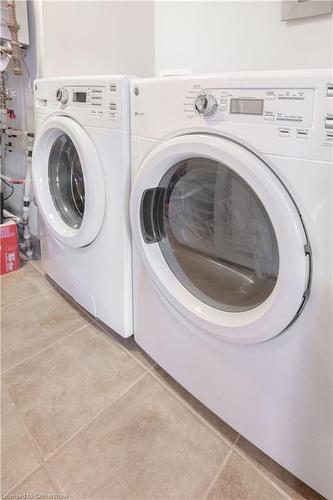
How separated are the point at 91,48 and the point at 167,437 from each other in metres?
1.70

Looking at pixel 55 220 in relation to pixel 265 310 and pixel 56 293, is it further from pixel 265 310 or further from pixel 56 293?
pixel 265 310

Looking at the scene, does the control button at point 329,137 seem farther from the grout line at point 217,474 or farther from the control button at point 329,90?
the grout line at point 217,474

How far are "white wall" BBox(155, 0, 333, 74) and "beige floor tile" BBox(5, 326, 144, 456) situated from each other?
4.26 ft

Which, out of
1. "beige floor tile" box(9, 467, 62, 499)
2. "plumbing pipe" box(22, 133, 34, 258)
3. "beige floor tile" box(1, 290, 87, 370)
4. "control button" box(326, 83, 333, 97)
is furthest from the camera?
"plumbing pipe" box(22, 133, 34, 258)

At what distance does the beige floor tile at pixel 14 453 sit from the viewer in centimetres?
83

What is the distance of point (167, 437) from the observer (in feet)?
3.06

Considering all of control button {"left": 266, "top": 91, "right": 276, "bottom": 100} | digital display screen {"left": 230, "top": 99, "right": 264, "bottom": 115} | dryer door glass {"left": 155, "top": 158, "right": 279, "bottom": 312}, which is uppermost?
control button {"left": 266, "top": 91, "right": 276, "bottom": 100}

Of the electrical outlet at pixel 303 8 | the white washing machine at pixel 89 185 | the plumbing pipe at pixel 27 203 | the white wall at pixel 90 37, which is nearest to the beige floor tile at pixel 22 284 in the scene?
the plumbing pipe at pixel 27 203

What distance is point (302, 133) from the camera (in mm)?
572

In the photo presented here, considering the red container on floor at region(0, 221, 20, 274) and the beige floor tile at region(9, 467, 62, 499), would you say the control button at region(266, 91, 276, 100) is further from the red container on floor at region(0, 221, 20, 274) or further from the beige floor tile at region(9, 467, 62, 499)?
the red container on floor at region(0, 221, 20, 274)

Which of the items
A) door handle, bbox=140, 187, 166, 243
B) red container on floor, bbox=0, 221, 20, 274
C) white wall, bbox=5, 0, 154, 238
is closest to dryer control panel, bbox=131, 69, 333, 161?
door handle, bbox=140, 187, 166, 243

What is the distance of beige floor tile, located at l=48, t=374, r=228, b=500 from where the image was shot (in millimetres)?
809

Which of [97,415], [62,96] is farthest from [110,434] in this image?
[62,96]

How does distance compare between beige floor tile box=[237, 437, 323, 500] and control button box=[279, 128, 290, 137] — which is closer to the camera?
control button box=[279, 128, 290, 137]
